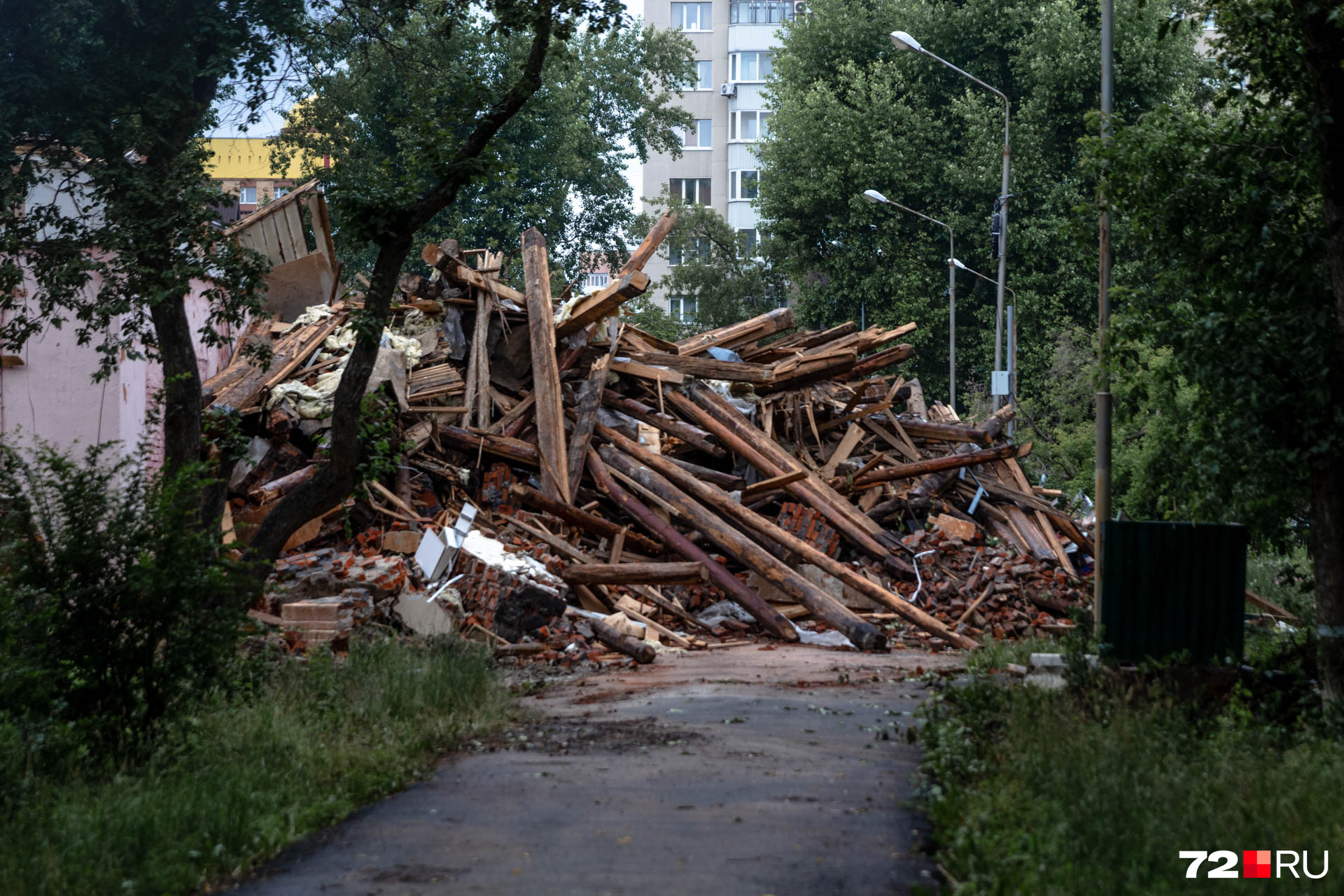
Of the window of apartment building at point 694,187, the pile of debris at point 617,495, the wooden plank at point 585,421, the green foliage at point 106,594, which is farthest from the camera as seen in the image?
the window of apartment building at point 694,187

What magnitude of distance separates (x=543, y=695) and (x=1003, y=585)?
24.8 ft

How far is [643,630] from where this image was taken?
1390 cm

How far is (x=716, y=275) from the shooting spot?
159ft

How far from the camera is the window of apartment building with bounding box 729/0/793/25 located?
5947 cm

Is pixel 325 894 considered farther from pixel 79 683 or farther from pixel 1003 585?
pixel 1003 585

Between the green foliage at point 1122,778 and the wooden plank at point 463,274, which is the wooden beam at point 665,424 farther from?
the green foliage at point 1122,778

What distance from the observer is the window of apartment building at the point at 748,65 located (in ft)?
195

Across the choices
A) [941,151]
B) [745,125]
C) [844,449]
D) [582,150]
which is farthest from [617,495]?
[745,125]

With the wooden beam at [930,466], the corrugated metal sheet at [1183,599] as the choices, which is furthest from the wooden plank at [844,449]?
the corrugated metal sheet at [1183,599]

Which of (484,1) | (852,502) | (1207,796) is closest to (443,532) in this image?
(484,1)

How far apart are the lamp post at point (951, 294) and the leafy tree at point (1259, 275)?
18.8 meters

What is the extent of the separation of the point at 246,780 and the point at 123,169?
21.1 feet

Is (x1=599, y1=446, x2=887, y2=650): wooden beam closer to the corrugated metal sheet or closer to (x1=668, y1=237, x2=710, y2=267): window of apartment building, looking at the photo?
the corrugated metal sheet

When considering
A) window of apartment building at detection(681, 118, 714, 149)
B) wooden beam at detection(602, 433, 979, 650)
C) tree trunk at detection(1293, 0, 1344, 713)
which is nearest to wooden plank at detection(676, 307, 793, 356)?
wooden beam at detection(602, 433, 979, 650)
